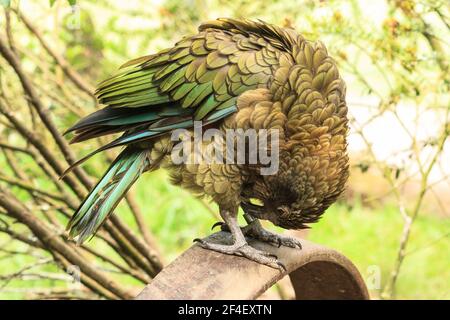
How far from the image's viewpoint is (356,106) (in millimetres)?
3350

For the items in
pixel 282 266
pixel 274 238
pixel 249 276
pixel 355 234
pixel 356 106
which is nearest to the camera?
pixel 249 276

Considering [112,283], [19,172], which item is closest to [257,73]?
[112,283]

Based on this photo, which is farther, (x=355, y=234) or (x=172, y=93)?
(x=355, y=234)

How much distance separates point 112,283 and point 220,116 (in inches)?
39.6

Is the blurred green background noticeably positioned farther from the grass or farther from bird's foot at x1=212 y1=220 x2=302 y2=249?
bird's foot at x1=212 y1=220 x2=302 y2=249

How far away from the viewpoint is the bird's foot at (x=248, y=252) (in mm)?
1991

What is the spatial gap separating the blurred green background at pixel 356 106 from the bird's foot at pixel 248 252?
80 centimetres

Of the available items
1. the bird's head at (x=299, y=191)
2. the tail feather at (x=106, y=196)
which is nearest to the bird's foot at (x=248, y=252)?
the bird's head at (x=299, y=191)

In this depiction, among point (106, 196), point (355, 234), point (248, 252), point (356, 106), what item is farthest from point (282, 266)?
point (355, 234)

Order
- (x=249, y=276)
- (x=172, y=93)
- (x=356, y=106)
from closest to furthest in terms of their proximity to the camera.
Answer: (x=249, y=276) < (x=172, y=93) < (x=356, y=106)

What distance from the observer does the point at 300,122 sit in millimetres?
2002

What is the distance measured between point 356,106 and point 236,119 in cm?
146

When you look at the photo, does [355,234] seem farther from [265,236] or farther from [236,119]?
[236,119]
